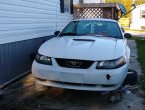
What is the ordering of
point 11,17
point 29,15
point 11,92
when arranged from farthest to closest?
1. point 29,15
2. point 11,17
3. point 11,92

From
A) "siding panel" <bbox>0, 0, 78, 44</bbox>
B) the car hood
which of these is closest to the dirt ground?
Result: the car hood

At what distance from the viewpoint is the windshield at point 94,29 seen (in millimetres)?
7186

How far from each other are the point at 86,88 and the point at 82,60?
1.64 ft

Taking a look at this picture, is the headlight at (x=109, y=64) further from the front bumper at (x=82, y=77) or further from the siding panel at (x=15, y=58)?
the siding panel at (x=15, y=58)

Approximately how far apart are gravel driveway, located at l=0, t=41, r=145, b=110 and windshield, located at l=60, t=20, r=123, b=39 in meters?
1.50

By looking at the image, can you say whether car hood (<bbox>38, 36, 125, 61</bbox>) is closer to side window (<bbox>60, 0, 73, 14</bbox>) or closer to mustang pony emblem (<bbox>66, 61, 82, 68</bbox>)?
mustang pony emblem (<bbox>66, 61, 82, 68</bbox>)

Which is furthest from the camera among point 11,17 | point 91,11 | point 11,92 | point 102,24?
point 91,11

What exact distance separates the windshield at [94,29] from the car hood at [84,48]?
549 millimetres

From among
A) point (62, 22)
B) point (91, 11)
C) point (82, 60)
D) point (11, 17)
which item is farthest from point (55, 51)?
point (91, 11)

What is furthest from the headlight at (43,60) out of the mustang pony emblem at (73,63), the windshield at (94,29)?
the windshield at (94,29)

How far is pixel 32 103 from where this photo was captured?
5711 mm

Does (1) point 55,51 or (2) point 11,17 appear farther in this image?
(2) point 11,17

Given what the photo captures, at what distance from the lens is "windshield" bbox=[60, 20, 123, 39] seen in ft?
23.6

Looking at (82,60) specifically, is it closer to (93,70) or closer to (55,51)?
(93,70)
